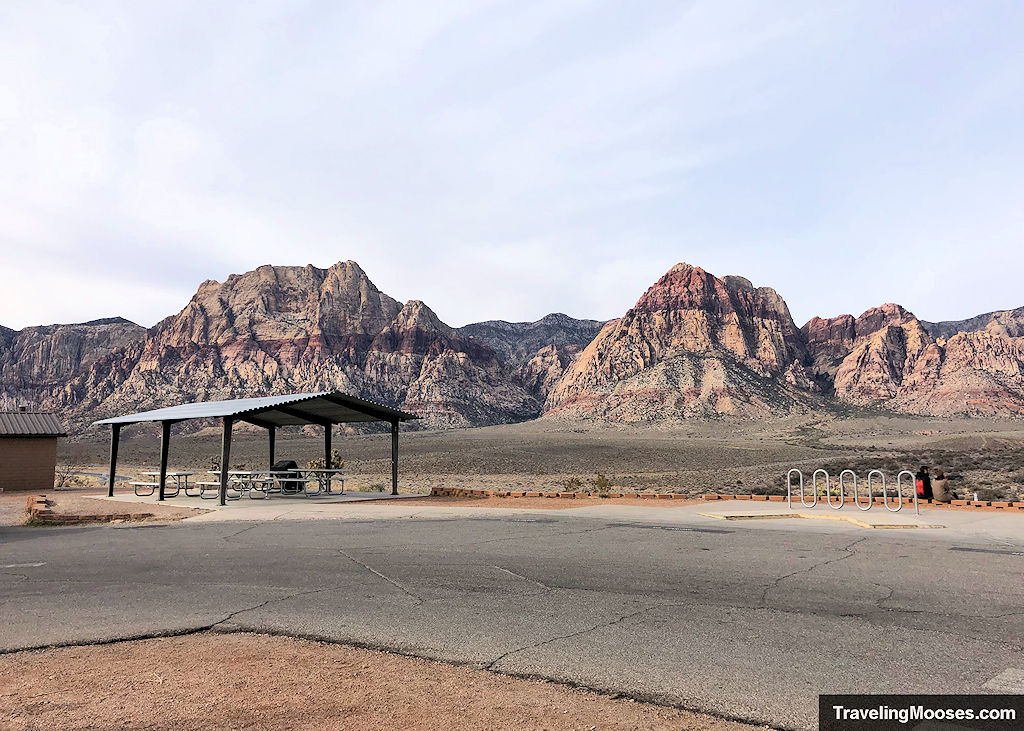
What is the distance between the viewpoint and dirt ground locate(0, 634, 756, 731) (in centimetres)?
391

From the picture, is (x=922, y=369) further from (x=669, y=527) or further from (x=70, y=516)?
(x=70, y=516)

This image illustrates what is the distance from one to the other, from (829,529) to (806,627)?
8422 millimetres

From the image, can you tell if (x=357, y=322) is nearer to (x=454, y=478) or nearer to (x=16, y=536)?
(x=454, y=478)

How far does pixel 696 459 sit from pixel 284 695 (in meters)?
49.6

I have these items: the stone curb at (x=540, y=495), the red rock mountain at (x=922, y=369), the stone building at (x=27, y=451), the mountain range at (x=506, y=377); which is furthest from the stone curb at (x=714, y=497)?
the red rock mountain at (x=922, y=369)

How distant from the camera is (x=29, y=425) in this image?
88.9 ft

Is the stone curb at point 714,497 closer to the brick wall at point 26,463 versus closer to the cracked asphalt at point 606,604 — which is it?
the cracked asphalt at point 606,604

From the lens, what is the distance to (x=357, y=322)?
499ft

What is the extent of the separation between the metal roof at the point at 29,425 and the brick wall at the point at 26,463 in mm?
280

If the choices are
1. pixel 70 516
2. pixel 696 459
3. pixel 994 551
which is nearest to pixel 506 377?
pixel 696 459

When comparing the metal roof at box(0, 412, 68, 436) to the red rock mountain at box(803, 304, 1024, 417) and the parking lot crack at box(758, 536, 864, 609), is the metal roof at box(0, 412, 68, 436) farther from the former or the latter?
the red rock mountain at box(803, 304, 1024, 417)

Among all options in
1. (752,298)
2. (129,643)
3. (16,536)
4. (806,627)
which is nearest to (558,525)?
(806,627)

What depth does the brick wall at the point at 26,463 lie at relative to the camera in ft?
86.3

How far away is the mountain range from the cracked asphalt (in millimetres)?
97126
